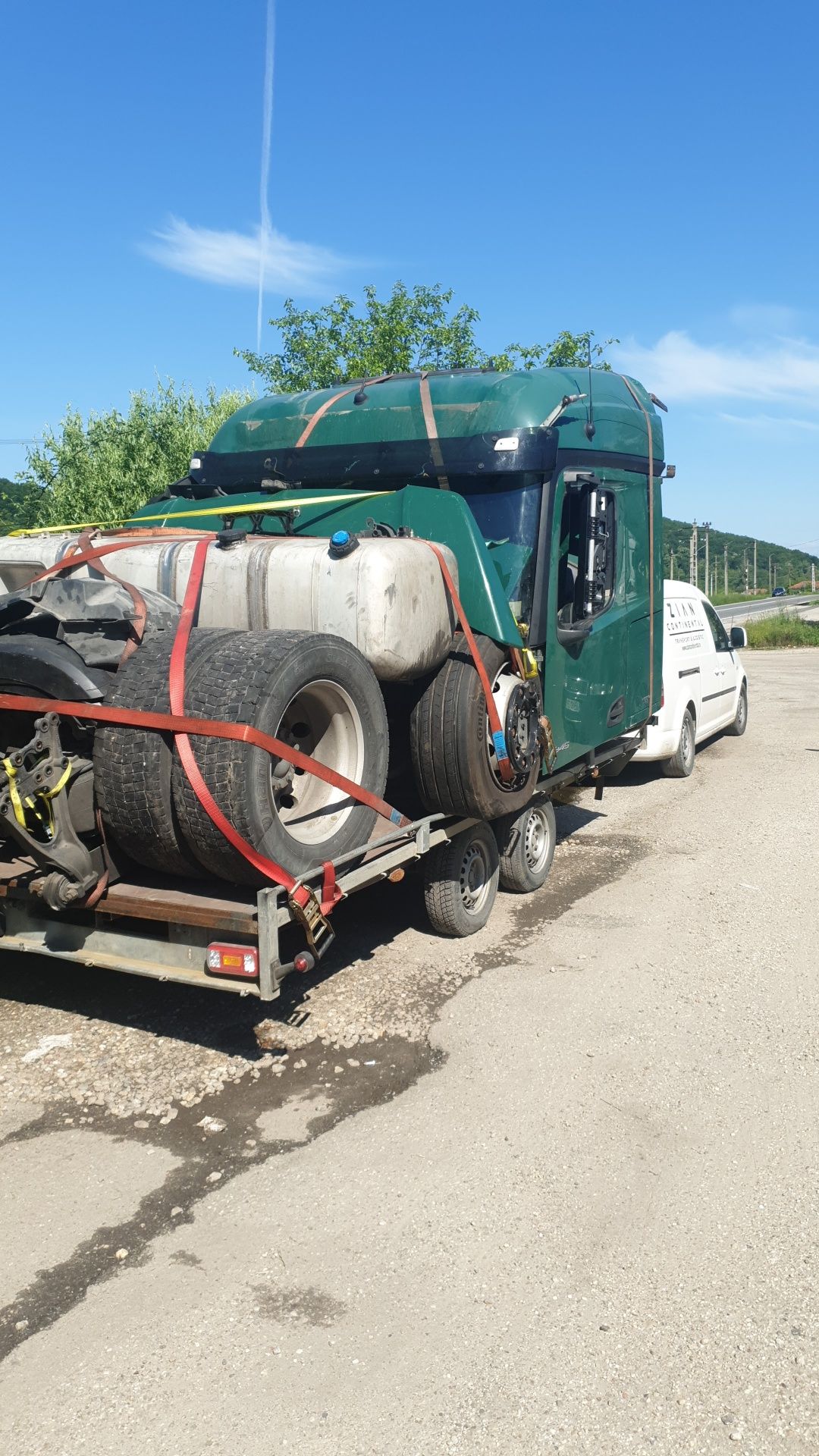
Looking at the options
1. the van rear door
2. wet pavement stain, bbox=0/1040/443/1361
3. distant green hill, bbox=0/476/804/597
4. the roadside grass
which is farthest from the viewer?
distant green hill, bbox=0/476/804/597

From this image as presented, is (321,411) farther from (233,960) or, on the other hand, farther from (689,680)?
(689,680)

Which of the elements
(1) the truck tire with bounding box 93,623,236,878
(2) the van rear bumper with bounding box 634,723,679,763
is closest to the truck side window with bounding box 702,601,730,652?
(2) the van rear bumper with bounding box 634,723,679,763

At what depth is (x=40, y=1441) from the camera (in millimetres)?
2654

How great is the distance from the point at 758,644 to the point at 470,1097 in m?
31.1

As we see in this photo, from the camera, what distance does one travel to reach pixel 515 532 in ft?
20.4

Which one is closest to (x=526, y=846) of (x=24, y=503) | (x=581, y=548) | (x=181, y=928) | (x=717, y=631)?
(x=581, y=548)

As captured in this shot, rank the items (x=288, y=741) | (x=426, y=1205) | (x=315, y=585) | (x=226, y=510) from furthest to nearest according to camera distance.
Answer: (x=226, y=510) < (x=315, y=585) < (x=288, y=741) < (x=426, y=1205)

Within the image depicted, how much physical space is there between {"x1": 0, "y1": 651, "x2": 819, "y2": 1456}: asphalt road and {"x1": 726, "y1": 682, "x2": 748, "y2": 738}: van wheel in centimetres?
819

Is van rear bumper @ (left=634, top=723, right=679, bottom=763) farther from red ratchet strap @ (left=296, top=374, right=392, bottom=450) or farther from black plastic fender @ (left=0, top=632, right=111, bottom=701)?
black plastic fender @ (left=0, top=632, right=111, bottom=701)

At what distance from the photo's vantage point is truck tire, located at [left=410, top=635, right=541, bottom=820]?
17.5ft

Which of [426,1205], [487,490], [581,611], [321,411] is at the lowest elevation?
[426,1205]

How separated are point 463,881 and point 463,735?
124 centimetres

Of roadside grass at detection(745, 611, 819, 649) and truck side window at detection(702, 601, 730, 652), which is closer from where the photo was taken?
truck side window at detection(702, 601, 730, 652)

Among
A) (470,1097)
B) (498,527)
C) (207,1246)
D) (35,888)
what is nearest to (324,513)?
(498,527)
